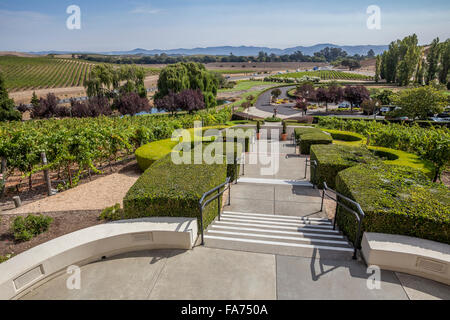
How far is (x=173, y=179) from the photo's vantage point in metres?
6.67

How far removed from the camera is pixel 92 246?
4941 millimetres

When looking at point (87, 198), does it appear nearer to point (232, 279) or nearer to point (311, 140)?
point (232, 279)

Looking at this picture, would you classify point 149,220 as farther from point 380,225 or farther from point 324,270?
point 380,225

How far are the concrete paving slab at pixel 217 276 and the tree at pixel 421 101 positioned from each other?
3342 cm

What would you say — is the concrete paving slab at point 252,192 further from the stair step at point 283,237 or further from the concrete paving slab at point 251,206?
the stair step at point 283,237

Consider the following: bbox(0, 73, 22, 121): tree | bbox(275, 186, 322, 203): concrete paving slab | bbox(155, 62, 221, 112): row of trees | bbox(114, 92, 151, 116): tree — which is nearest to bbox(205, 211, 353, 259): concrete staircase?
bbox(275, 186, 322, 203): concrete paving slab

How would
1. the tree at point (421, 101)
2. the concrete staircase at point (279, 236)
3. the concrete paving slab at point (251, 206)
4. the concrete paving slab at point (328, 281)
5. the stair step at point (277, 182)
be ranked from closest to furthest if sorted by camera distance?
the concrete paving slab at point (328, 281), the concrete staircase at point (279, 236), the concrete paving slab at point (251, 206), the stair step at point (277, 182), the tree at point (421, 101)

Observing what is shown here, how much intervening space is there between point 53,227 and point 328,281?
21.3 feet

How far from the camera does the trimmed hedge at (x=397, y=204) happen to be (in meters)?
4.66

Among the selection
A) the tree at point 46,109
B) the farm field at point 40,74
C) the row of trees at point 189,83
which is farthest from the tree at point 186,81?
the farm field at point 40,74

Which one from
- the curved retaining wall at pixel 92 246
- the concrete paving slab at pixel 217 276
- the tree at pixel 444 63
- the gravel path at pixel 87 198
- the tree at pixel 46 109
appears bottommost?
the gravel path at pixel 87 198

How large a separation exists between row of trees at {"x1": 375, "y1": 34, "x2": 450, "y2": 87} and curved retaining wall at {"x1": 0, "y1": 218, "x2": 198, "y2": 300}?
73.3m

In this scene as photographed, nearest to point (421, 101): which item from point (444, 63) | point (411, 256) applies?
point (411, 256)
